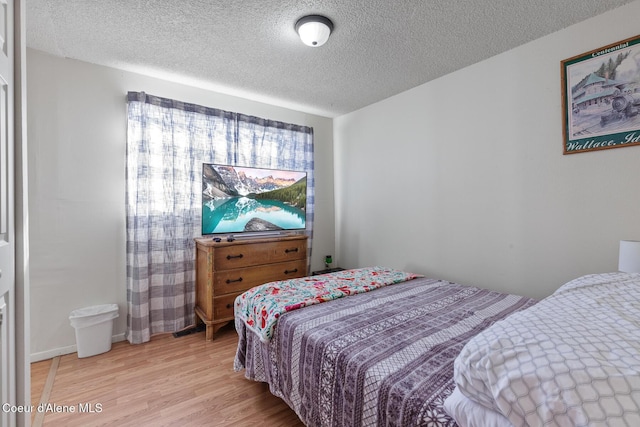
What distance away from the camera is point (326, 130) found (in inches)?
156

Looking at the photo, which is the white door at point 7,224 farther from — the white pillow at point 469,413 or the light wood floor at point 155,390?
the white pillow at point 469,413

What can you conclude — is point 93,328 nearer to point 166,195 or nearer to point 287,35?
point 166,195

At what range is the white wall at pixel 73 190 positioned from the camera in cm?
225

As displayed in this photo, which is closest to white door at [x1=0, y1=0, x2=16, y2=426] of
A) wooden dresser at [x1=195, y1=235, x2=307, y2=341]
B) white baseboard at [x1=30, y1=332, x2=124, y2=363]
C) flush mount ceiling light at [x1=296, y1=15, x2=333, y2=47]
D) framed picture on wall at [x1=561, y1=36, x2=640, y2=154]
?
flush mount ceiling light at [x1=296, y1=15, x2=333, y2=47]

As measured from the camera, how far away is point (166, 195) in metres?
2.71

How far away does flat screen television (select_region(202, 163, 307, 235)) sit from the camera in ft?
9.18

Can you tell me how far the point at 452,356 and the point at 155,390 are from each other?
1.88 metres

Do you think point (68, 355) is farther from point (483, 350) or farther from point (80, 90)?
point (483, 350)

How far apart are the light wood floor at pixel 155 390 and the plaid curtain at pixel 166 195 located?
0.39 metres

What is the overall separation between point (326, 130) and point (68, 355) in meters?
3.59

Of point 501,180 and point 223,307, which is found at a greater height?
point 501,180

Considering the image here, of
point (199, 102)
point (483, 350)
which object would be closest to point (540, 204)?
point (483, 350)

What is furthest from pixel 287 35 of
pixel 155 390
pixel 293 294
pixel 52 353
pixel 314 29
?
pixel 52 353

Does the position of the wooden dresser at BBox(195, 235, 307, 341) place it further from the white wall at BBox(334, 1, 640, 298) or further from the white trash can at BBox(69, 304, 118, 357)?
the white wall at BBox(334, 1, 640, 298)
